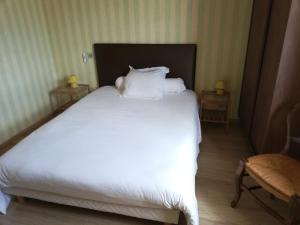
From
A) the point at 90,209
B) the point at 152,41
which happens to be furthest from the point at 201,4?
the point at 90,209

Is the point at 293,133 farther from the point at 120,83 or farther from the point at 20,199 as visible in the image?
the point at 20,199

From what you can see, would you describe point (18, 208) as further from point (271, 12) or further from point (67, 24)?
point (271, 12)

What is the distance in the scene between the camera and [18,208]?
1.88 metres

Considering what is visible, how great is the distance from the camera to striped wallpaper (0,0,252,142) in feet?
9.07

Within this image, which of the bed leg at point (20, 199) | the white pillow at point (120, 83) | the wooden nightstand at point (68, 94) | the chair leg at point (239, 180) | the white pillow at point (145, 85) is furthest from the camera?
the wooden nightstand at point (68, 94)

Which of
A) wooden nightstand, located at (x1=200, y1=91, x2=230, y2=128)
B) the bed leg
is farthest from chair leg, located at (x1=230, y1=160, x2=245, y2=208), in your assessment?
the bed leg

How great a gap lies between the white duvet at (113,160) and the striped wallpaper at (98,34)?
3.53ft

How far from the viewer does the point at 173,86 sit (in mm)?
2842

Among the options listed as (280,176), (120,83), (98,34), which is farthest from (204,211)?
(98,34)

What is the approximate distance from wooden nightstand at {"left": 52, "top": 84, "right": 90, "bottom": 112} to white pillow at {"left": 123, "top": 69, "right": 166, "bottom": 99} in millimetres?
851

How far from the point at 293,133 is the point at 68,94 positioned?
113 inches

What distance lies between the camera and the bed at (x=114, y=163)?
1.46 metres

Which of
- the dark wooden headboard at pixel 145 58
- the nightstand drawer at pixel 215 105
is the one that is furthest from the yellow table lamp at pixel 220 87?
the dark wooden headboard at pixel 145 58

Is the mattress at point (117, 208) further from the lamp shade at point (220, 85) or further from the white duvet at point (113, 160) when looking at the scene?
the lamp shade at point (220, 85)
